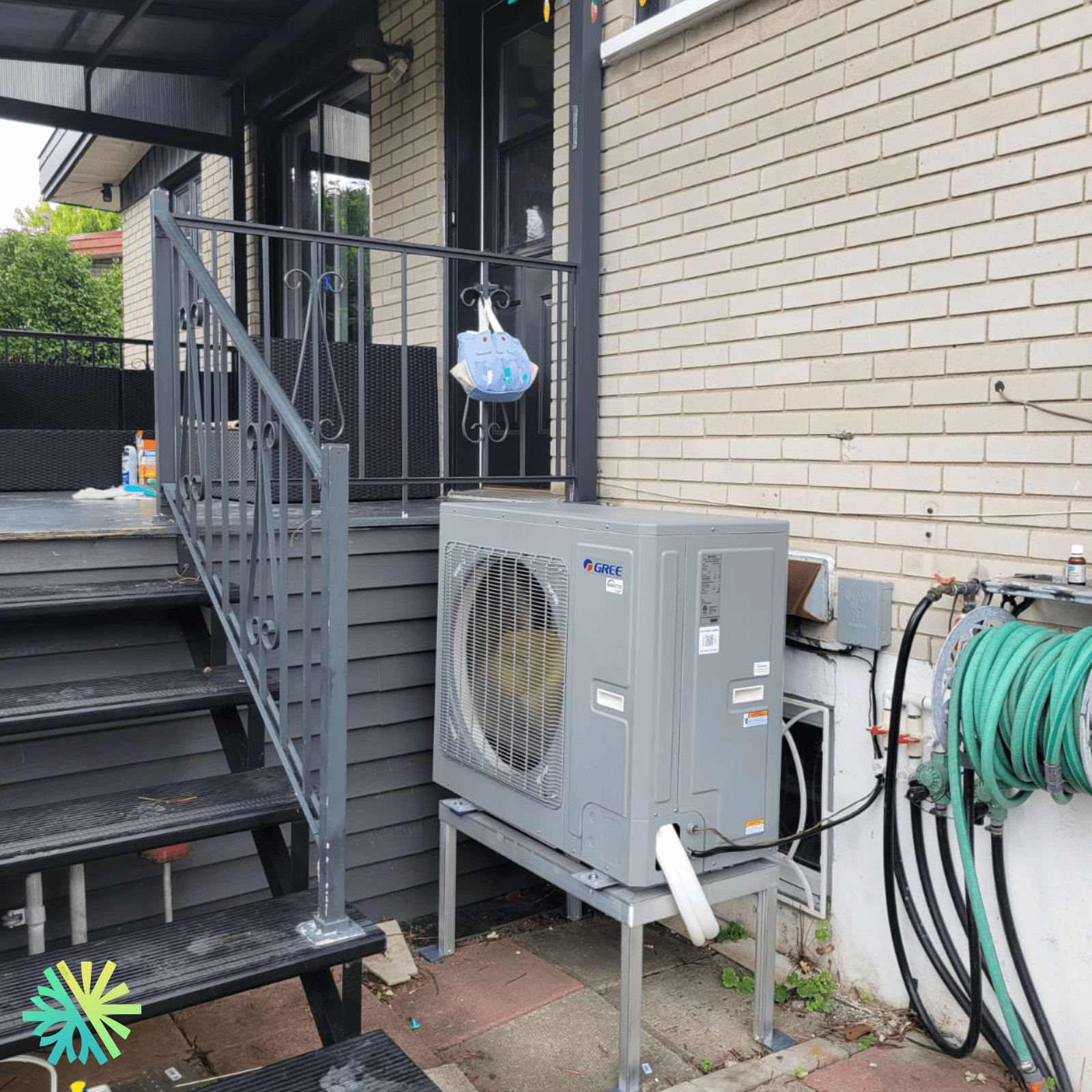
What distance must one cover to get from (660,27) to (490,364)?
1.14 meters

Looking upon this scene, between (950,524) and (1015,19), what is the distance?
3.64 ft

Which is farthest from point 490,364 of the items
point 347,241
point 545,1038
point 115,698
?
point 545,1038

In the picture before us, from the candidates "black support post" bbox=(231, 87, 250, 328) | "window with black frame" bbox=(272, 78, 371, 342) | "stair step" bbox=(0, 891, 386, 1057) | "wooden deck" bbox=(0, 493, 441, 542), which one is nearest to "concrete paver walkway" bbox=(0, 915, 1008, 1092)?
"stair step" bbox=(0, 891, 386, 1057)

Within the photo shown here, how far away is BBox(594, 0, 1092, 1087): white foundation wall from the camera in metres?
2.23

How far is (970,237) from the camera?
2385mm

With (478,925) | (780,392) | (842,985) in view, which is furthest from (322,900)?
(780,392)

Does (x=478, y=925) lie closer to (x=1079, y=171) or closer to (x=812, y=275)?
(x=812, y=275)

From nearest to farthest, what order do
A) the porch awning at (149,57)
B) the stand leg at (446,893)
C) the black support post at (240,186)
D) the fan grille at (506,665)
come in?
the fan grille at (506,665) < the stand leg at (446,893) < the porch awning at (149,57) < the black support post at (240,186)

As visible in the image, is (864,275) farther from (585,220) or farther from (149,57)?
(149,57)

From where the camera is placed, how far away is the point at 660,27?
3.20 metres

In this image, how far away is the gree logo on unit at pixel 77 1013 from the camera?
171cm

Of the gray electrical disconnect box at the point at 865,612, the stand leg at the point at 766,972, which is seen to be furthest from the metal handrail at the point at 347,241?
the stand leg at the point at 766,972

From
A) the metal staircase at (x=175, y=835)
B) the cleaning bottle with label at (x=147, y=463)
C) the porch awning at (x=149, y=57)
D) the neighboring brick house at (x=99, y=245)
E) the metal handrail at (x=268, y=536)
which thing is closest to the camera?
the metal staircase at (x=175, y=835)

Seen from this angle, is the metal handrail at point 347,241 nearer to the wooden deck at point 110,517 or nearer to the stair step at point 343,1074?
the wooden deck at point 110,517
